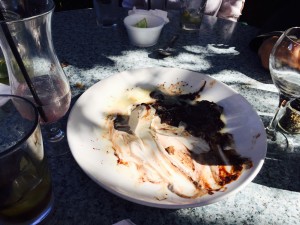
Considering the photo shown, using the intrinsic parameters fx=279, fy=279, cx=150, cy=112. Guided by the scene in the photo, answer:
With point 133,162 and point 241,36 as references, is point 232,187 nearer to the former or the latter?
point 133,162

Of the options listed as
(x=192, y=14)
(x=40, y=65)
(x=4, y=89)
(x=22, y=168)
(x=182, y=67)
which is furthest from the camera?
(x=192, y=14)

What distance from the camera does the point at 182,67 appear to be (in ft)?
3.64

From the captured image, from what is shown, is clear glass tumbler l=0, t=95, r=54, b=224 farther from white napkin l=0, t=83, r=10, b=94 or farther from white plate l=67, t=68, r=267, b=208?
white napkin l=0, t=83, r=10, b=94

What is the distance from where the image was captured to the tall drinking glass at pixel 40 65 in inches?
24.3

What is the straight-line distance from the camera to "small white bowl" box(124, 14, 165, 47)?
1145 mm

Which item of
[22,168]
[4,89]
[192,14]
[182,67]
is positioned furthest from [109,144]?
[192,14]

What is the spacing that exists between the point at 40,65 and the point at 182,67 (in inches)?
22.6

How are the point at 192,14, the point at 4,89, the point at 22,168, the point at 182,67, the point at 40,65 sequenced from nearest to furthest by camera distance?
1. the point at 22,168
2. the point at 40,65
3. the point at 4,89
4. the point at 182,67
5. the point at 192,14

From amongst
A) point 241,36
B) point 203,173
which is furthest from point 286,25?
point 203,173

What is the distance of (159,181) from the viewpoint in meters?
0.66

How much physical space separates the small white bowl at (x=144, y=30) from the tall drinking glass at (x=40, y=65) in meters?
0.47

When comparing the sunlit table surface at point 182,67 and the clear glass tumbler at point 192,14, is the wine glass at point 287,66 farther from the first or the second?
the clear glass tumbler at point 192,14

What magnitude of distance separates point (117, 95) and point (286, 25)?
862mm

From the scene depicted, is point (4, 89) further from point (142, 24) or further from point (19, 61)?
point (142, 24)
